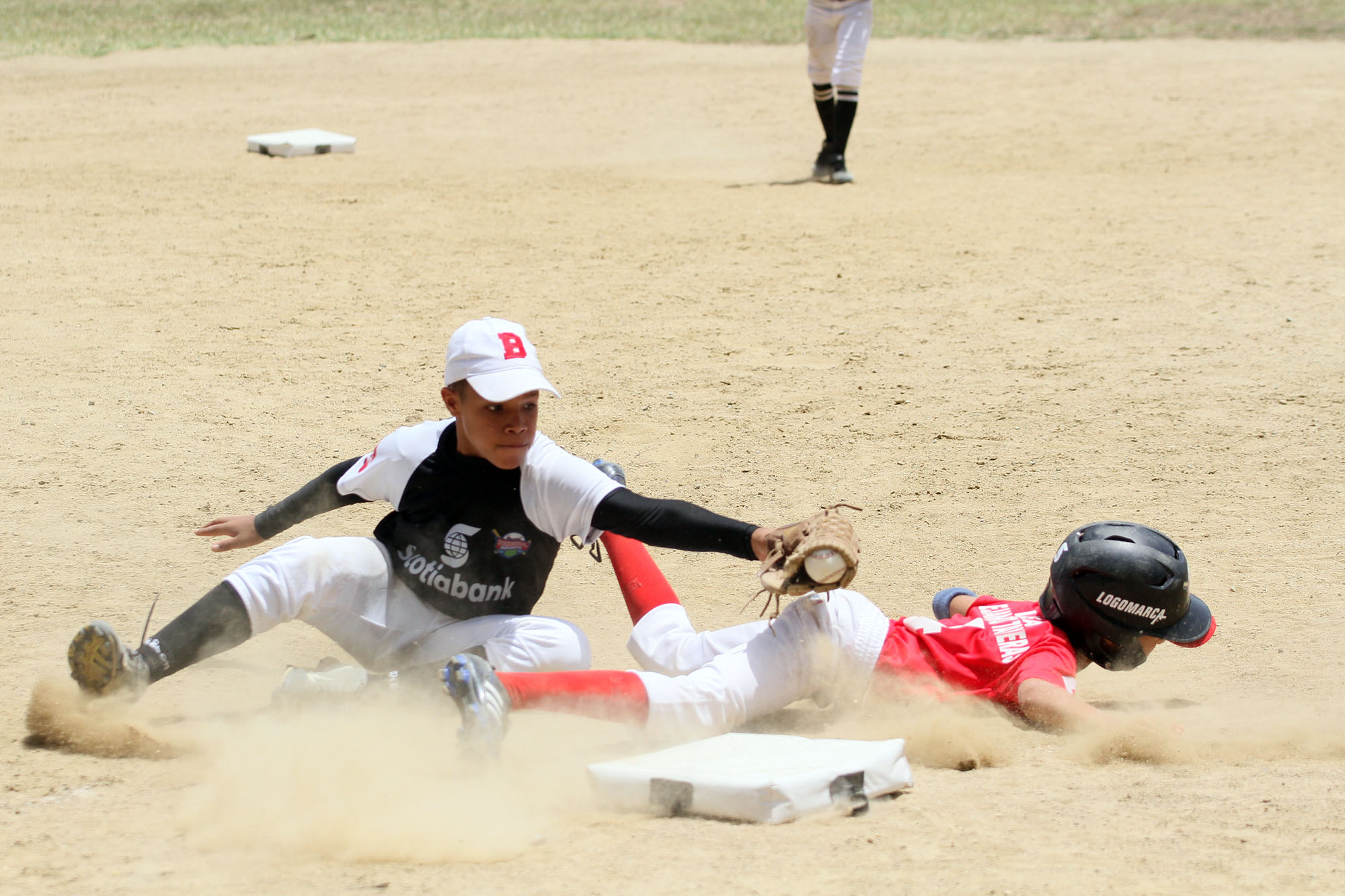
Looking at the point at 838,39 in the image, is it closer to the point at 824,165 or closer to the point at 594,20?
the point at 824,165

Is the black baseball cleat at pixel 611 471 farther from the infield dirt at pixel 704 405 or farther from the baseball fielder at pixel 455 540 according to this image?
the infield dirt at pixel 704 405

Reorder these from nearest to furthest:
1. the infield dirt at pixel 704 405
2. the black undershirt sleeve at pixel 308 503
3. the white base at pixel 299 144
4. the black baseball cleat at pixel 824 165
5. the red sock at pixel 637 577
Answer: the infield dirt at pixel 704 405
the black undershirt sleeve at pixel 308 503
the red sock at pixel 637 577
the black baseball cleat at pixel 824 165
the white base at pixel 299 144

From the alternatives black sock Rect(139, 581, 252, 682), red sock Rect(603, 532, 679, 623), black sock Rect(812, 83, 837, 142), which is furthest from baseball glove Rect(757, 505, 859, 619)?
black sock Rect(812, 83, 837, 142)

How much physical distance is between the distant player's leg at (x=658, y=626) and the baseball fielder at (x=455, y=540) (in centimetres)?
17

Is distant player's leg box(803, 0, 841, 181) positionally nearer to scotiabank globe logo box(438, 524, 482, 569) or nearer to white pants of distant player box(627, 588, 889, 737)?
white pants of distant player box(627, 588, 889, 737)

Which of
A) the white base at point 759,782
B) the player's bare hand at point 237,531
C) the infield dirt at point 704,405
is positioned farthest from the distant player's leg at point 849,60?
the white base at point 759,782

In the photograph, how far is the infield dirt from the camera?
2.72 metres

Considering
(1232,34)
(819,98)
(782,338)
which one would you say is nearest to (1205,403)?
(782,338)

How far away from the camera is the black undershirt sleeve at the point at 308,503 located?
3.55m

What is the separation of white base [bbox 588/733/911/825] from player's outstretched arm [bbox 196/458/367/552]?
3.46ft

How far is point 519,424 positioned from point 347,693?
2.52 feet

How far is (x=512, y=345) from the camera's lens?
10.9 ft

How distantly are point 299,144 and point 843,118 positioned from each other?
4094 mm

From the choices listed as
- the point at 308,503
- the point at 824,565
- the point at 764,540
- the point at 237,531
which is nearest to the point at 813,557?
the point at 824,565
